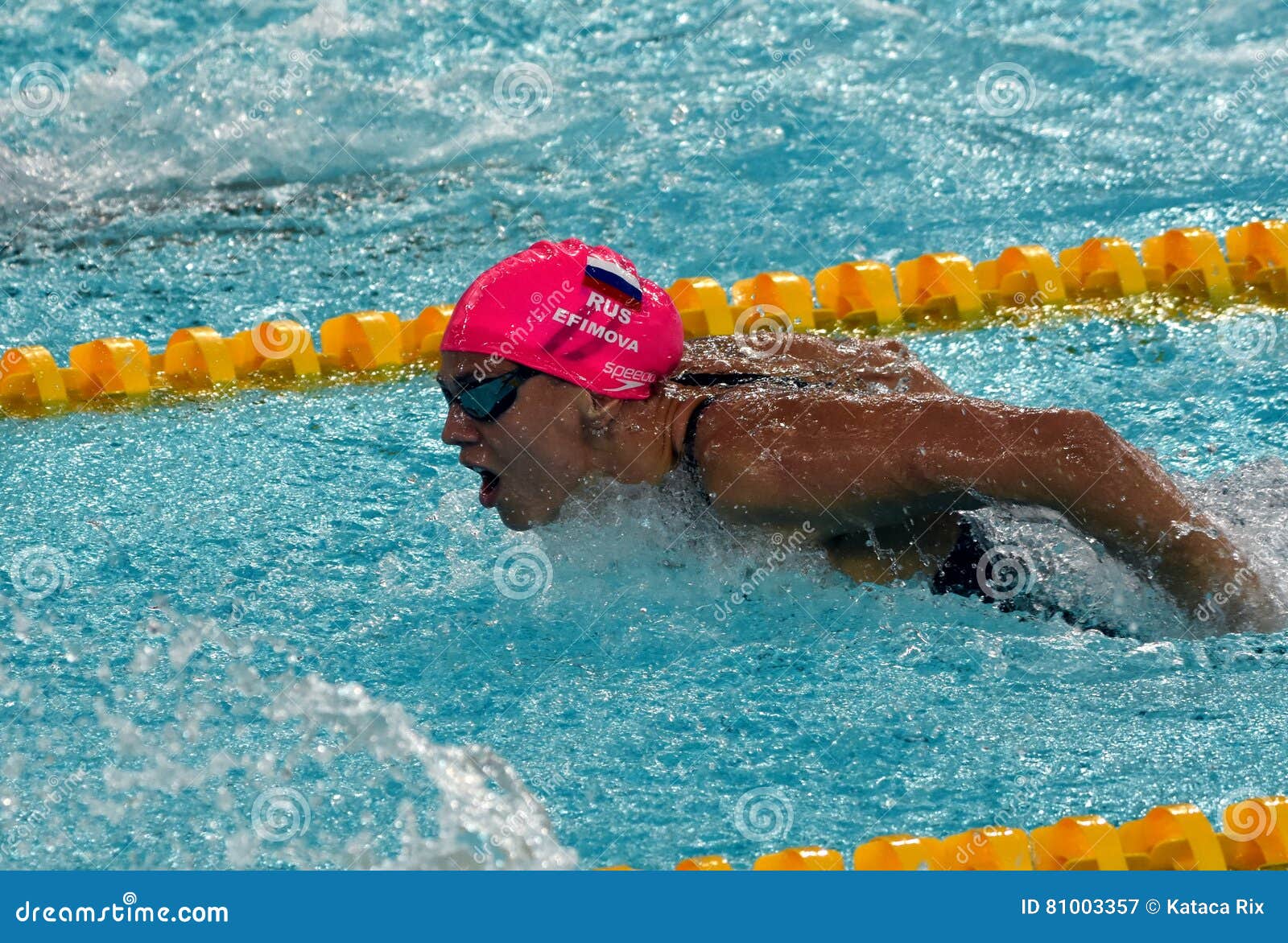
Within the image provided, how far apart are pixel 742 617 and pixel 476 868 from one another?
0.83 metres

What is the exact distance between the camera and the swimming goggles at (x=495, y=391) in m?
2.77

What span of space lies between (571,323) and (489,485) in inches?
13.9

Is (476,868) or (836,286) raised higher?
(836,286)

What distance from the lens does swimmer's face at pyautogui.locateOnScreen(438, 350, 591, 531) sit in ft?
9.10

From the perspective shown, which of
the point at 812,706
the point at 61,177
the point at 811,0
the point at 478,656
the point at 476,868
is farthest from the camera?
the point at 811,0

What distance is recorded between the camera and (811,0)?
23.5 feet

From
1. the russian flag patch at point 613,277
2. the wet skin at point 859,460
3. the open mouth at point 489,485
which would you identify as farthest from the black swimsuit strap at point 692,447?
the open mouth at point 489,485

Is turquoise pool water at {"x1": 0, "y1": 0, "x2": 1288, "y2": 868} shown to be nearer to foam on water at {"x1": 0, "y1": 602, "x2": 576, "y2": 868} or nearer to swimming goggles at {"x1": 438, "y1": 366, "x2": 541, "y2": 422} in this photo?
foam on water at {"x1": 0, "y1": 602, "x2": 576, "y2": 868}

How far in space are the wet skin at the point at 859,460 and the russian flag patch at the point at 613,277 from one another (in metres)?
0.19

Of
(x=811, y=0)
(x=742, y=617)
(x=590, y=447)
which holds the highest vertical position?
(x=811, y=0)

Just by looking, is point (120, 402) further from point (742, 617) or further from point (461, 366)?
point (742, 617)

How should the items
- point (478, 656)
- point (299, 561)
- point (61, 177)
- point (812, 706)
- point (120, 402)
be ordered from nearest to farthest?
1. point (812, 706)
2. point (478, 656)
3. point (299, 561)
4. point (120, 402)
5. point (61, 177)

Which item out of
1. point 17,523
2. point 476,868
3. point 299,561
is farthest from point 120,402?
point 476,868

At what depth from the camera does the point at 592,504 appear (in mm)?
2910
